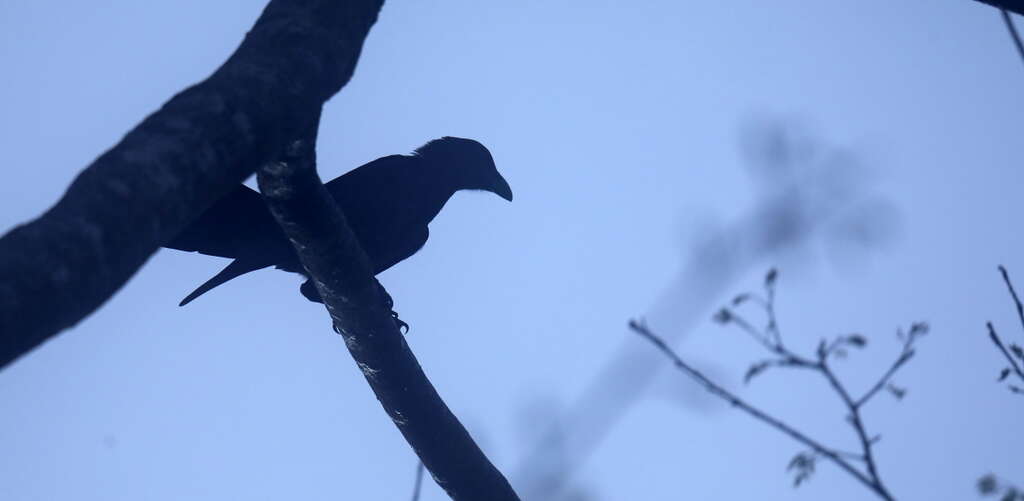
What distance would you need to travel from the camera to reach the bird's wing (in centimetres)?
423

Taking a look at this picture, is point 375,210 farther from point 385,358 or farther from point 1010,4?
point 1010,4

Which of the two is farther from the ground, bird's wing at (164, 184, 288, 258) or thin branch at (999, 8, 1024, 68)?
bird's wing at (164, 184, 288, 258)

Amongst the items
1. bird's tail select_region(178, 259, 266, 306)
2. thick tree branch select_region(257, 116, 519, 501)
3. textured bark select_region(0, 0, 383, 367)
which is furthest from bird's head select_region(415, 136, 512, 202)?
textured bark select_region(0, 0, 383, 367)

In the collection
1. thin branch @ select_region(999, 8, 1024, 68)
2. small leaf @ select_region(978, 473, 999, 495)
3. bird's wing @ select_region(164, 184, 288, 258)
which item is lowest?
small leaf @ select_region(978, 473, 999, 495)

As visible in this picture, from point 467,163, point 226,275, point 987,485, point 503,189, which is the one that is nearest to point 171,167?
point 987,485

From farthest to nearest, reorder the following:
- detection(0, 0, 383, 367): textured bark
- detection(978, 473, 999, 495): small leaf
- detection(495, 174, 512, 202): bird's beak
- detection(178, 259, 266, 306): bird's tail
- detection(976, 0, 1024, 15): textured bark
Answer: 1. detection(495, 174, 512, 202): bird's beak
2. detection(178, 259, 266, 306): bird's tail
3. detection(976, 0, 1024, 15): textured bark
4. detection(978, 473, 999, 495): small leaf
5. detection(0, 0, 383, 367): textured bark

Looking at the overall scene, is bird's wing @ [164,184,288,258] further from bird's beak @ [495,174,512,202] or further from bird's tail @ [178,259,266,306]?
bird's beak @ [495,174,512,202]

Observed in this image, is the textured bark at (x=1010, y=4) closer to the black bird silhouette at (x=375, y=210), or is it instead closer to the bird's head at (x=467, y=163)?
the black bird silhouette at (x=375, y=210)

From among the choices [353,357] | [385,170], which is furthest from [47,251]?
[385,170]

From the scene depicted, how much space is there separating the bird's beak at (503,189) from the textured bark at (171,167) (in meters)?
4.60

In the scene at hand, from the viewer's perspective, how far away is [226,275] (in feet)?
16.5

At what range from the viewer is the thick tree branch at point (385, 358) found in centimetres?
362

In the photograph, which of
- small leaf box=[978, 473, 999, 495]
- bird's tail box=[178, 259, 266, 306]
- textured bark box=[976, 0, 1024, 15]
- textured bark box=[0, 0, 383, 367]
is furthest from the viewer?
bird's tail box=[178, 259, 266, 306]

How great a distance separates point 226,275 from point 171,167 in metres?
3.34
